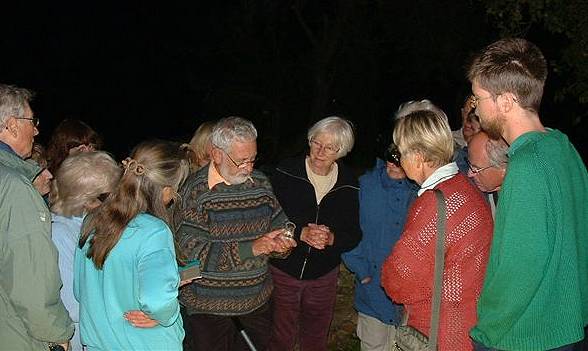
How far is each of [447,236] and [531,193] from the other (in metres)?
0.59

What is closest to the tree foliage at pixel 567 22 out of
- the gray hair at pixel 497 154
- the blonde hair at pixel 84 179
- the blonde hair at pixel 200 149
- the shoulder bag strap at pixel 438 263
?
the gray hair at pixel 497 154

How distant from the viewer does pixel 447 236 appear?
317 centimetres

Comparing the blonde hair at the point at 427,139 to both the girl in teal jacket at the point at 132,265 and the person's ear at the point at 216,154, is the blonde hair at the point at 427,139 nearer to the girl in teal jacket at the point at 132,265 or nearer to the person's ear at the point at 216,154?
the girl in teal jacket at the point at 132,265

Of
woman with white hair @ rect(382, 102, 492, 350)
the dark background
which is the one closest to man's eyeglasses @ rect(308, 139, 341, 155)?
woman with white hair @ rect(382, 102, 492, 350)

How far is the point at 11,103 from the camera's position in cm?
365

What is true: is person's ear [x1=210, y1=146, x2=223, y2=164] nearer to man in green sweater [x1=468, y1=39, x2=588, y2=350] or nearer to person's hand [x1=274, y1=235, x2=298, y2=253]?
person's hand [x1=274, y1=235, x2=298, y2=253]

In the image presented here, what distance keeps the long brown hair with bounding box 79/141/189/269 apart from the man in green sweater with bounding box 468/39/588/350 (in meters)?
1.54

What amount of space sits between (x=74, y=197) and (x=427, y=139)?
1.88 m

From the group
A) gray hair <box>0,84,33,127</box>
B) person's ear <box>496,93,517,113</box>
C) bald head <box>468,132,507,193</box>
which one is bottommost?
bald head <box>468,132,507,193</box>

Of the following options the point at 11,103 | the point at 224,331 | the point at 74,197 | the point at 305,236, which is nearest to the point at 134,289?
the point at 74,197

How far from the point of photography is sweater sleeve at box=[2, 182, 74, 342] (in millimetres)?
3145

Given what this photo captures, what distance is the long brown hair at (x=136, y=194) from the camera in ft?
10.8

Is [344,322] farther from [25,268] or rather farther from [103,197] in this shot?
[25,268]

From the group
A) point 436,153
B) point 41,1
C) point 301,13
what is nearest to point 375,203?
point 436,153
